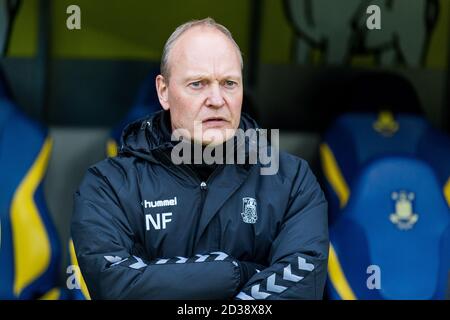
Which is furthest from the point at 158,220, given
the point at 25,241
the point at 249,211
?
the point at 25,241

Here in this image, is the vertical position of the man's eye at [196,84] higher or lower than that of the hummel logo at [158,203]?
higher

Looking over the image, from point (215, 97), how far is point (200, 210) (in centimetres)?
19

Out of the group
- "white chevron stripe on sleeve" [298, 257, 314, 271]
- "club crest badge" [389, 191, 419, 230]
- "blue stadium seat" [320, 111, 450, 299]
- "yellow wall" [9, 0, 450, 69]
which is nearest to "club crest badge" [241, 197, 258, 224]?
"white chevron stripe on sleeve" [298, 257, 314, 271]

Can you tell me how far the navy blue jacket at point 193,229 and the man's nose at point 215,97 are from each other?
112 millimetres

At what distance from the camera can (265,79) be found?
3.56 m

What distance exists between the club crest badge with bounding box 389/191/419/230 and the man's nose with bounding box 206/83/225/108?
1.45 metres

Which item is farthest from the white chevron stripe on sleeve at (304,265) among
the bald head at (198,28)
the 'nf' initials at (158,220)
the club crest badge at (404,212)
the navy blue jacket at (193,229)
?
the club crest badge at (404,212)

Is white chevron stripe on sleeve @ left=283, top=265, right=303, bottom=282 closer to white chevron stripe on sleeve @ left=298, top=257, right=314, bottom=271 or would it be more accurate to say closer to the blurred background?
white chevron stripe on sleeve @ left=298, top=257, right=314, bottom=271

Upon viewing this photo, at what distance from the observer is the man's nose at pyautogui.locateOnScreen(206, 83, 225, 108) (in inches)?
57.7

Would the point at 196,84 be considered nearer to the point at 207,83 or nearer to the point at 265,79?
the point at 207,83

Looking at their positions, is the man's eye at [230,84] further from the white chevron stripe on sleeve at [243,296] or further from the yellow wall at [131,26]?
the yellow wall at [131,26]

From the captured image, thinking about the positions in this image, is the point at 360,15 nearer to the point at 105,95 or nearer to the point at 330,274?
the point at 105,95

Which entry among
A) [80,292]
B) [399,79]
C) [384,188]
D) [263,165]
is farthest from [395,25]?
[263,165]

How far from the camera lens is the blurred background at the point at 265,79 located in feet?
10.3
